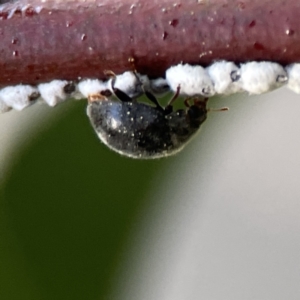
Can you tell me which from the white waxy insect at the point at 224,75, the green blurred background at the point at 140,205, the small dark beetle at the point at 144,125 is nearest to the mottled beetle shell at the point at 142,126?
the small dark beetle at the point at 144,125

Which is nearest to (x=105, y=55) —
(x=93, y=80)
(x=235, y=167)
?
(x=93, y=80)

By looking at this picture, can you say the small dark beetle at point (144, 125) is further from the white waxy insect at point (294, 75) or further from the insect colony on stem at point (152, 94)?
the white waxy insect at point (294, 75)

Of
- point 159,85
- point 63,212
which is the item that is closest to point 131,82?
point 159,85

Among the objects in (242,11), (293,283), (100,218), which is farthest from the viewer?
(100,218)

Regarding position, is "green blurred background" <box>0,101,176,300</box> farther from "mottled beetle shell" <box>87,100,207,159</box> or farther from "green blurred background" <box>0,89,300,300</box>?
"mottled beetle shell" <box>87,100,207,159</box>

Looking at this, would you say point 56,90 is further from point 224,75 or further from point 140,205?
point 140,205

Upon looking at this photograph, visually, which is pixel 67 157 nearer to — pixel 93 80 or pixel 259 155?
pixel 259 155

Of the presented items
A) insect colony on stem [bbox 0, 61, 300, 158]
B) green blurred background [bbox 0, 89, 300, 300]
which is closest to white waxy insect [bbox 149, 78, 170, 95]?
insect colony on stem [bbox 0, 61, 300, 158]
